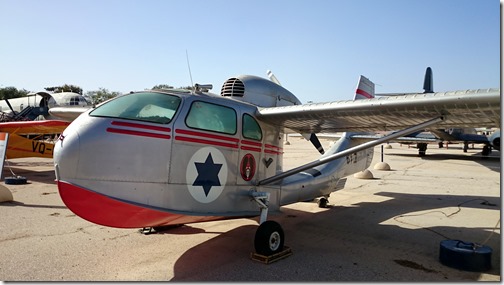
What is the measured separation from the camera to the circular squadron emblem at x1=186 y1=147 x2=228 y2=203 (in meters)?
5.18

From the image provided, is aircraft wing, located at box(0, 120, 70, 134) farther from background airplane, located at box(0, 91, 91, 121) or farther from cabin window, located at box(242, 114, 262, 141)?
background airplane, located at box(0, 91, 91, 121)

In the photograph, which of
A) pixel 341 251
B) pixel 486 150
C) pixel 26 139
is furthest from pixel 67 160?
pixel 486 150

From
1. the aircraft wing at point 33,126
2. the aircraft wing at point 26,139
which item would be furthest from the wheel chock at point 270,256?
the aircraft wing at point 26,139

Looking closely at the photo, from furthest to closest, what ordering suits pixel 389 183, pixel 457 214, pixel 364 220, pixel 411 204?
pixel 389 183
pixel 411 204
pixel 457 214
pixel 364 220

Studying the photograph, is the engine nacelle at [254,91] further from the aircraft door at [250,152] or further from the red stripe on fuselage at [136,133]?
the red stripe on fuselage at [136,133]

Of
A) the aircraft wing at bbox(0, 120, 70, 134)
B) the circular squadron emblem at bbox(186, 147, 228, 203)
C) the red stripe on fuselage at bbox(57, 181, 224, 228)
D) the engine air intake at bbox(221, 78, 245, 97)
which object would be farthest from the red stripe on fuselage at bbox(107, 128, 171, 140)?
the aircraft wing at bbox(0, 120, 70, 134)

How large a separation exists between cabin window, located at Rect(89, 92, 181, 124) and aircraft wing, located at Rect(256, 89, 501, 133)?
6.25 ft

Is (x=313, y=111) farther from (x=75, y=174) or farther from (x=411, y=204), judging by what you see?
(x=411, y=204)

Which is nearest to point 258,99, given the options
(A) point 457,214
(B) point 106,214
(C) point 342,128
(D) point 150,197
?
(C) point 342,128

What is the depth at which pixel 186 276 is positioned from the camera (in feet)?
16.1

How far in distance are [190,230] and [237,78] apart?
3.15 meters

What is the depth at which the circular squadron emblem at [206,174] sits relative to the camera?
5.18 m

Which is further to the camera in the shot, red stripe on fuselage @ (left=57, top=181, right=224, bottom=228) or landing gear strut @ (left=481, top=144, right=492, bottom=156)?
landing gear strut @ (left=481, top=144, right=492, bottom=156)

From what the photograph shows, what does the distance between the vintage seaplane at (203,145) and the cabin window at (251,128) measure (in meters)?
0.02
